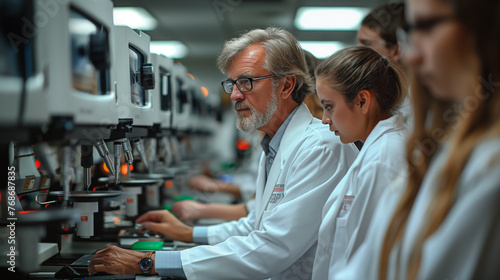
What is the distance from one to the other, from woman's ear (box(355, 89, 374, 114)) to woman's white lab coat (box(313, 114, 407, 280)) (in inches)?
3.2

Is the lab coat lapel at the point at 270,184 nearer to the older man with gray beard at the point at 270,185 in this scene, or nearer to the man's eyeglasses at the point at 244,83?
the older man with gray beard at the point at 270,185

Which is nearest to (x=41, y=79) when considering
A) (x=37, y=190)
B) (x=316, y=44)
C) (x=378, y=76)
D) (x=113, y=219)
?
(x=37, y=190)

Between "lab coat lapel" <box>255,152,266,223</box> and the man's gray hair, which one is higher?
the man's gray hair

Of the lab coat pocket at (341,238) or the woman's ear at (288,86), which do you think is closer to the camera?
the lab coat pocket at (341,238)

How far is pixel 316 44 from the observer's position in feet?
22.8

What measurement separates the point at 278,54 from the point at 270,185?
63 centimetres

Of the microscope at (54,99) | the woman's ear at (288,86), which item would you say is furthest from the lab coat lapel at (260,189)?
the microscope at (54,99)

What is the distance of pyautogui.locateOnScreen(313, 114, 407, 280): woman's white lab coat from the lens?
4.08 ft

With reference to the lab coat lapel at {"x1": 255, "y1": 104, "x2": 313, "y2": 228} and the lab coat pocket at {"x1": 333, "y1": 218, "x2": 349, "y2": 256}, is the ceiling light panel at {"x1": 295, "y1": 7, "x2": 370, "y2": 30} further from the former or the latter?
the lab coat pocket at {"x1": 333, "y1": 218, "x2": 349, "y2": 256}

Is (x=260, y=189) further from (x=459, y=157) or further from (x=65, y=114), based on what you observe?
(x=459, y=157)

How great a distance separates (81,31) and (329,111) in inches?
33.6

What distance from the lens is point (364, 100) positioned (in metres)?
1.42

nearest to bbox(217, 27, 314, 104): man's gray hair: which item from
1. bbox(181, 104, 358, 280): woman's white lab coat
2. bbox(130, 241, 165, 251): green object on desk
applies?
bbox(181, 104, 358, 280): woman's white lab coat

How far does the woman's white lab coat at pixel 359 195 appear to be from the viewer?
1.24 meters
